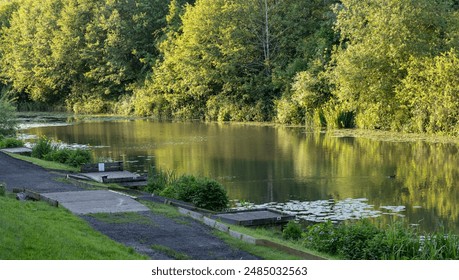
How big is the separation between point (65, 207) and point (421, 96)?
98.9 ft

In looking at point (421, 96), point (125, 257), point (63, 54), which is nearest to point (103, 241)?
point (125, 257)

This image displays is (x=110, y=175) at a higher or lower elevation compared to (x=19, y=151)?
lower

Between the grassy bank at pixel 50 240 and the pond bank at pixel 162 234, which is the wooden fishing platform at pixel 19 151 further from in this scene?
the grassy bank at pixel 50 240

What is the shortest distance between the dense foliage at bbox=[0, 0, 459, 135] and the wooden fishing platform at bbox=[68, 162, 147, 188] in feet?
68.9

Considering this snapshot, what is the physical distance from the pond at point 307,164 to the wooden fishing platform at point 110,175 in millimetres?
3039

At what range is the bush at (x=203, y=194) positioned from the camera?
67.9 feet

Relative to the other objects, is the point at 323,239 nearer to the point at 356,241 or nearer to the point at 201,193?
the point at 356,241

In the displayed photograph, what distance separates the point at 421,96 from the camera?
43656mm

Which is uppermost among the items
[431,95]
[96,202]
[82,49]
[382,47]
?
[82,49]

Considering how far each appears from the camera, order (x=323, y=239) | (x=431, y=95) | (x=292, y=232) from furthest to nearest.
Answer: (x=431, y=95)
(x=292, y=232)
(x=323, y=239)

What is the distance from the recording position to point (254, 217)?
1798 cm

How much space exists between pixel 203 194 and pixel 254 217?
3.17 metres

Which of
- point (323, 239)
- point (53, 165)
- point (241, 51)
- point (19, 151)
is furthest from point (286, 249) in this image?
point (241, 51)

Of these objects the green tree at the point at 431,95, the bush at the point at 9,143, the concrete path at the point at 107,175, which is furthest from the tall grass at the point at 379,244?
the green tree at the point at 431,95
